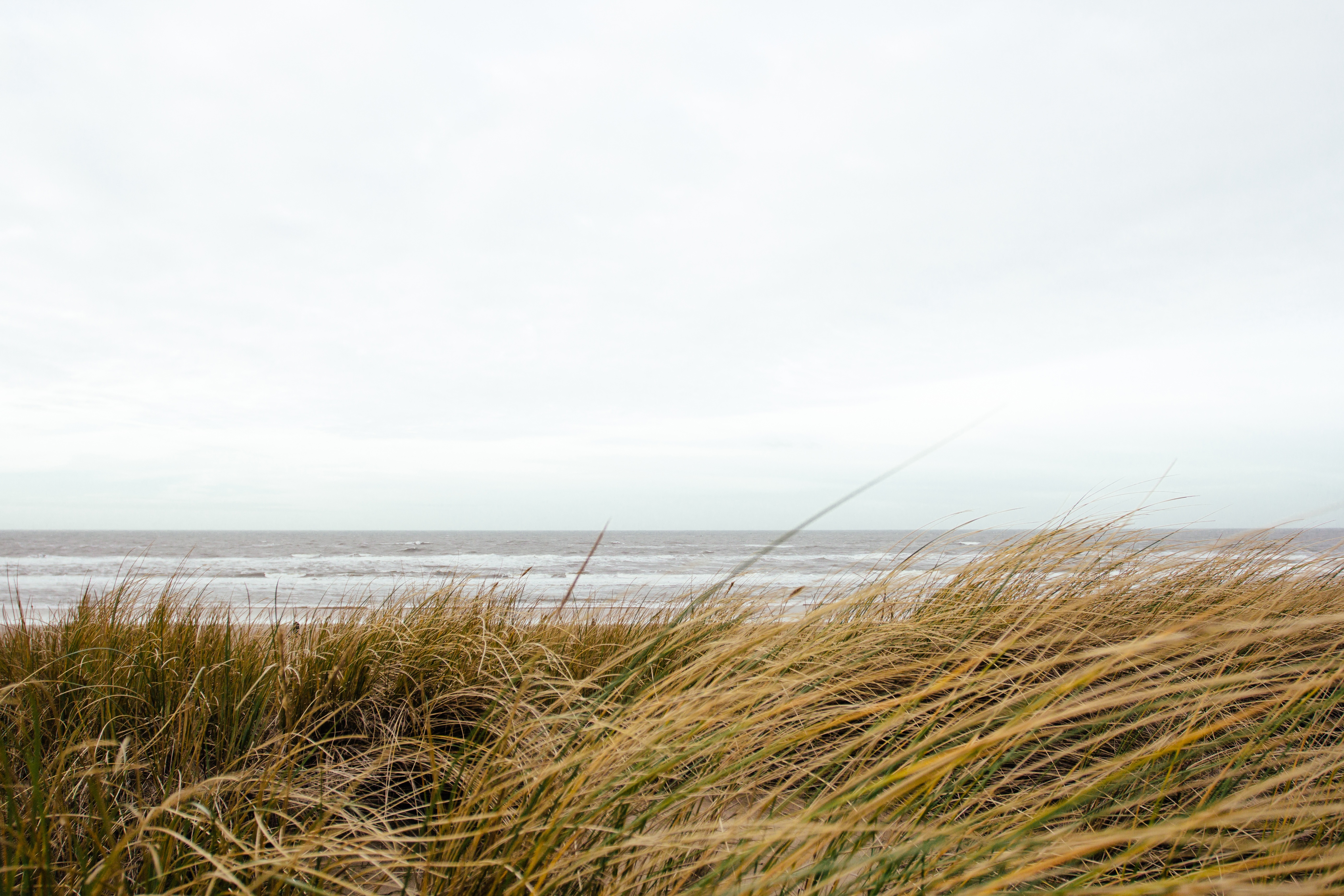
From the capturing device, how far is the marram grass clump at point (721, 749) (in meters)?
0.91

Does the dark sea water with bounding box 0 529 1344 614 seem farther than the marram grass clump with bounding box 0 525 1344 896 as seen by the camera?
Yes

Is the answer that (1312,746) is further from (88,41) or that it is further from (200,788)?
(88,41)

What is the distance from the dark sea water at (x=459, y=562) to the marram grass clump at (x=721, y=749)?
52cm

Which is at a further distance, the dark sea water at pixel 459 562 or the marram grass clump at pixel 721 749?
the dark sea water at pixel 459 562

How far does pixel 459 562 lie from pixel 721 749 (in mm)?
23324

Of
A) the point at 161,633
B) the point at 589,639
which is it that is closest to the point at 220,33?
the point at 161,633

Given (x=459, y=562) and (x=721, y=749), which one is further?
(x=459, y=562)

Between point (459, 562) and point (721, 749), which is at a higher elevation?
point (721, 749)

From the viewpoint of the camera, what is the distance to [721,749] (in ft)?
4.12

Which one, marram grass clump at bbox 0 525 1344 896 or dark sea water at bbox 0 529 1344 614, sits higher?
marram grass clump at bbox 0 525 1344 896

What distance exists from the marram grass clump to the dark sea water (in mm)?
517

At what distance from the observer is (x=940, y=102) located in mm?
14625

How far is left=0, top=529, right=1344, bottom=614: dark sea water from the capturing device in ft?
10.8

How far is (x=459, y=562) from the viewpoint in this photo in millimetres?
22891
